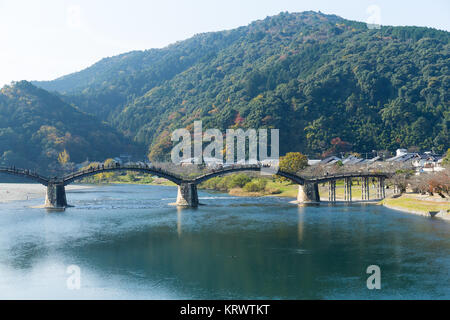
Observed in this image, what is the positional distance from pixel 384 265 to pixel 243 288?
373 inches

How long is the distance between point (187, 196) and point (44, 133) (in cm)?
7633

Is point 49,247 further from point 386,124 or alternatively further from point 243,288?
point 386,124

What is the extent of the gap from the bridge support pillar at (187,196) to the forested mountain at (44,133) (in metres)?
64.4

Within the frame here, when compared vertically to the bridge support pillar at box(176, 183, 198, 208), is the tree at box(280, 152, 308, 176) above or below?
above

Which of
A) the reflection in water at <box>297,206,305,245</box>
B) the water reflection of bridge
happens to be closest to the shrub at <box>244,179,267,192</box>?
the water reflection of bridge

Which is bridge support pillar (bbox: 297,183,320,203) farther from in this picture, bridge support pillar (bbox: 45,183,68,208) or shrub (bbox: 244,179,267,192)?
bridge support pillar (bbox: 45,183,68,208)

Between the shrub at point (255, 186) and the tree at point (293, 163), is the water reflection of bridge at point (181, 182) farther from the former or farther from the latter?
the tree at point (293, 163)

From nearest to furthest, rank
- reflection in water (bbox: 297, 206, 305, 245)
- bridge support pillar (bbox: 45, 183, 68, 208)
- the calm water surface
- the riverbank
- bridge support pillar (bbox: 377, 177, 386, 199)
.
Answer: the calm water surface, reflection in water (bbox: 297, 206, 305, 245), the riverbank, bridge support pillar (bbox: 45, 183, 68, 208), bridge support pillar (bbox: 377, 177, 386, 199)

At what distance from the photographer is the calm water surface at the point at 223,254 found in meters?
24.7

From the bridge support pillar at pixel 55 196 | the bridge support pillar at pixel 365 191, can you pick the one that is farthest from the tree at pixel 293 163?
the bridge support pillar at pixel 55 196

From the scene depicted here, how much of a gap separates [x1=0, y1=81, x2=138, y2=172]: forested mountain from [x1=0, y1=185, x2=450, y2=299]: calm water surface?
65.9m

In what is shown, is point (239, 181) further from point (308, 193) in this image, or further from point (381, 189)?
point (381, 189)

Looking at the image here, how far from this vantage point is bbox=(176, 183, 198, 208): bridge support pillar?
5819cm
